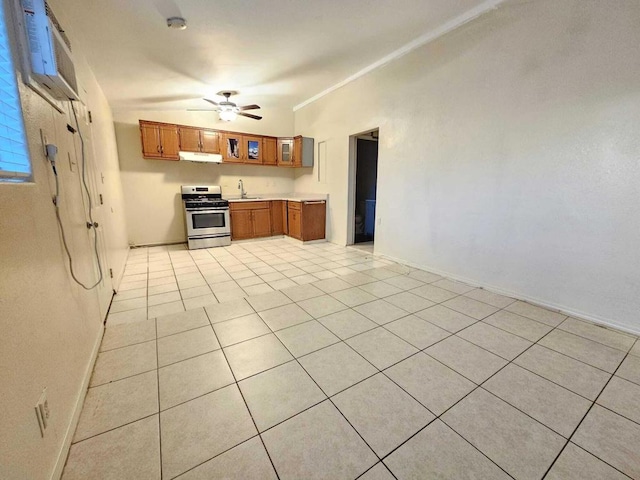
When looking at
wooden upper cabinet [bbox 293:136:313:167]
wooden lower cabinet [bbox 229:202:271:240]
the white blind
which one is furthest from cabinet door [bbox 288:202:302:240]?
the white blind

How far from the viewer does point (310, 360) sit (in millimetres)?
1853

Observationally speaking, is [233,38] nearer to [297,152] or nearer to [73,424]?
[297,152]

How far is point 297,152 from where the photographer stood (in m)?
5.90

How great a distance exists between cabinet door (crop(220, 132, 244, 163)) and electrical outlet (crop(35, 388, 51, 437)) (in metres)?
5.05

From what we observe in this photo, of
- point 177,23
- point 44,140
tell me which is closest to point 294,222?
point 177,23

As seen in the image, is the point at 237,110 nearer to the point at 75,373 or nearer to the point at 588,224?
the point at 75,373

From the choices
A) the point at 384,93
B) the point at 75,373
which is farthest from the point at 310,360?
the point at 384,93

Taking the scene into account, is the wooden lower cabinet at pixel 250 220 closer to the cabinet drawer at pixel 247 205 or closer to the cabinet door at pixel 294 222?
the cabinet drawer at pixel 247 205

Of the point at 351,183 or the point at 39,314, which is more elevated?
the point at 351,183

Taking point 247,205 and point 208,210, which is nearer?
point 208,210

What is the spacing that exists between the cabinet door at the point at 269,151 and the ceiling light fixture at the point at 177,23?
3.37m

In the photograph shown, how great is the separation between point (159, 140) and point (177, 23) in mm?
2902

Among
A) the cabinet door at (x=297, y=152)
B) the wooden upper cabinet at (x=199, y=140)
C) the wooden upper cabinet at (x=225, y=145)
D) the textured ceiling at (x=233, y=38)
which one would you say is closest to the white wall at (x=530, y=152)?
the textured ceiling at (x=233, y=38)

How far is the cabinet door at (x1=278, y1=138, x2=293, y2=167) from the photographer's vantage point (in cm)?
601
